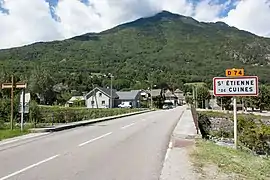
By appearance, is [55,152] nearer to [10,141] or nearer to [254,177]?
[10,141]

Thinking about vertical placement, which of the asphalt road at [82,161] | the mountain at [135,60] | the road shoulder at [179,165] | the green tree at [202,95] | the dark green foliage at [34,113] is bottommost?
the asphalt road at [82,161]

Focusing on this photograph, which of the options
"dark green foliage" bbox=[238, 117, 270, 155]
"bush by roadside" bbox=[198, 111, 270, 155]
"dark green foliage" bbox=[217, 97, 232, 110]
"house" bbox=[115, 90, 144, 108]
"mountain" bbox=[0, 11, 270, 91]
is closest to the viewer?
"dark green foliage" bbox=[238, 117, 270, 155]

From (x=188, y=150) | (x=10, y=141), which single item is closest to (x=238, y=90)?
(x=188, y=150)

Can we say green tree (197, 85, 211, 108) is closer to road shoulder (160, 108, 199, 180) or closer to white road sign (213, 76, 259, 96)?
road shoulder (160, 108, 199, 180)

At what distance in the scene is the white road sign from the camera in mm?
12874

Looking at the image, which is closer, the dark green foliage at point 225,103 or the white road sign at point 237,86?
the white road sign at point 237,86

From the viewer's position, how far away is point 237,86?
42.8 feet

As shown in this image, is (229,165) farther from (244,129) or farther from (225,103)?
(225,103)

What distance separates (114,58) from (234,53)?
61657mm

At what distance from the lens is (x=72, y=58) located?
176m

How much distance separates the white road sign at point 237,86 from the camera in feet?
42.2

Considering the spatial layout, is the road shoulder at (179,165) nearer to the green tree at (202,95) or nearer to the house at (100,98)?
the house at (100,98)

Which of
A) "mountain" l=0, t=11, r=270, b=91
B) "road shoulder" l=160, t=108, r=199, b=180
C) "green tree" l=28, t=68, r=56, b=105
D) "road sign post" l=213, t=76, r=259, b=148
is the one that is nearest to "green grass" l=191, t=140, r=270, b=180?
"road shoulder" l=160, t=108, r=199, b=180

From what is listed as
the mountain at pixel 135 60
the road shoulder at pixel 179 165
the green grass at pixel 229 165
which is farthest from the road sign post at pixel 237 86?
the mountain at pixel 135 60
